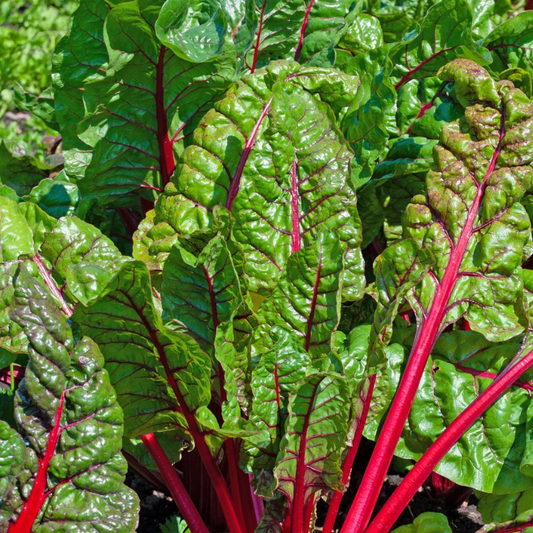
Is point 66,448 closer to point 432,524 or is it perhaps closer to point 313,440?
point 313,440

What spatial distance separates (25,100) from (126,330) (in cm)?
120

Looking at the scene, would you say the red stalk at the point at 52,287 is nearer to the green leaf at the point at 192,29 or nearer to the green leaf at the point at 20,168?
the green leaf at the point at 192,29

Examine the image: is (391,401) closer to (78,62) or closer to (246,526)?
(246,526)

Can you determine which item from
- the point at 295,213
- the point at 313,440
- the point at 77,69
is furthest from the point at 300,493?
Answer: the point at 77,69

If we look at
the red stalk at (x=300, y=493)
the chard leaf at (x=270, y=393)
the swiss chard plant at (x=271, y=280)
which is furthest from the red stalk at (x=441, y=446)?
the chard leaf at (x=270, y=393)

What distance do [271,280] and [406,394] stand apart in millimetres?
391

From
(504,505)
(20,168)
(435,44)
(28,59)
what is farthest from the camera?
(28,59)

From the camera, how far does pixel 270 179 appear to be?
1663 millimetres

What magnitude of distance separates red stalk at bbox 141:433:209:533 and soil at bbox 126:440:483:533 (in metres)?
0.32

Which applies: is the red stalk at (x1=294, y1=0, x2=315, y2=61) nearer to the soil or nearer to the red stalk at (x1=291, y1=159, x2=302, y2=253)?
the red stalk at (x1=291, y1=159, x2=302, y2=253)

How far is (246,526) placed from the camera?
162cm

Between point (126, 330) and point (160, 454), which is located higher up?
point (126, 330)

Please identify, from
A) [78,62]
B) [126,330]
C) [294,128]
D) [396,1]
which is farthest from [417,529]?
[396,1]

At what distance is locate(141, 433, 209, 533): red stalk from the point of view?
1.58m
